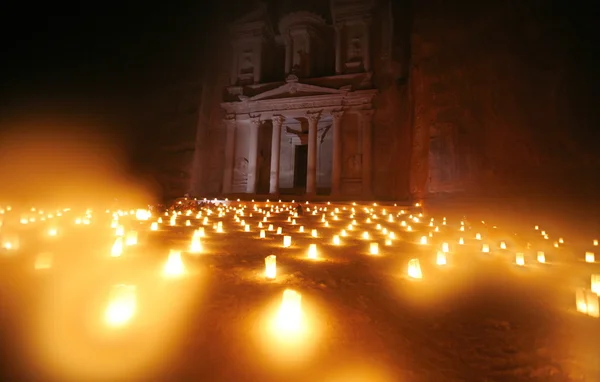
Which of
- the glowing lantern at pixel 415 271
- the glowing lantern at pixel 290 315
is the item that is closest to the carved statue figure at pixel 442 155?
the glowing lantern at pixel 415 271

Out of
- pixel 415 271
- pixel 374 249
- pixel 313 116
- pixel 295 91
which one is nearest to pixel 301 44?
pixel 295 91

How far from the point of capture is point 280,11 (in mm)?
24281

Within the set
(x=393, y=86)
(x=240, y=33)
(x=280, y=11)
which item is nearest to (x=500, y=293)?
(x=393, y=86)

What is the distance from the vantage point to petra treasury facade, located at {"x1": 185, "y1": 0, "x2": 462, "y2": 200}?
1917 cm

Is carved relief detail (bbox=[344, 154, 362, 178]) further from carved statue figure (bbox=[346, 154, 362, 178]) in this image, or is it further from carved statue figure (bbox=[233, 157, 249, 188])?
carved statue figure (bbox=[233, 157, 249, 188])

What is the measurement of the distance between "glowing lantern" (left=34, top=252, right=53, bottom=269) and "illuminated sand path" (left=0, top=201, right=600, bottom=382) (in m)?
0.01

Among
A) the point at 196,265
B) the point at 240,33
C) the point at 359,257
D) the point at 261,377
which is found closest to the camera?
the point at 261,377

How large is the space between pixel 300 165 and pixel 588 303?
2276 centimetres

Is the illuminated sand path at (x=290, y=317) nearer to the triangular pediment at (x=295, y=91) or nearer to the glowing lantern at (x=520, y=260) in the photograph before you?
the glowing lantern at (x=520, y=260)

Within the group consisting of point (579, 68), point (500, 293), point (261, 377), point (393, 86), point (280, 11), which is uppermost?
point (280, 11)

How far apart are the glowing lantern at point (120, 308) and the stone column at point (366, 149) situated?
689 inches

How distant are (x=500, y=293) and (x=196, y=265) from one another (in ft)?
12.5

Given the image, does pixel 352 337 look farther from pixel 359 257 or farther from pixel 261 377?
pixel 359 257

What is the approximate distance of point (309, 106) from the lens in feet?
66.3
